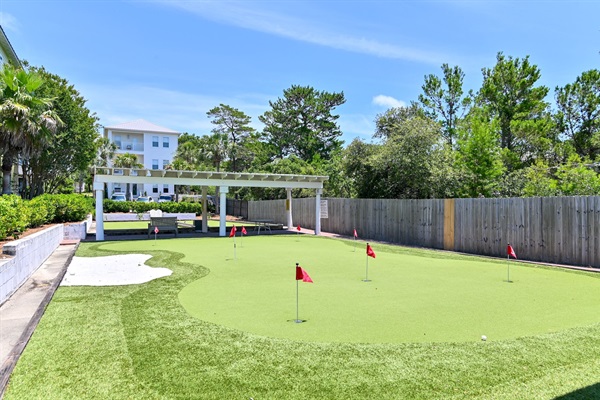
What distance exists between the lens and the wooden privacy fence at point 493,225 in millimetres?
11367

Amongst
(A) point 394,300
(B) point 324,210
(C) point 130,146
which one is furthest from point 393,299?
(C) point 130,146

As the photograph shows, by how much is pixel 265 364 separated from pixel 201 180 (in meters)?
17.3

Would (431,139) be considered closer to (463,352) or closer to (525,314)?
(525,314)

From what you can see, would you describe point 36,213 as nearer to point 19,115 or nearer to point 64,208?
point 19,115

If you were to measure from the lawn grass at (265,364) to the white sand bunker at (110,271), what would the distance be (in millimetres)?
2620

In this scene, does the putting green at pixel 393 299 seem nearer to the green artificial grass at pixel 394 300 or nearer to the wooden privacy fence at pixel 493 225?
the green artificial grass at pixel 394 300

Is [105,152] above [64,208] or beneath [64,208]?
above

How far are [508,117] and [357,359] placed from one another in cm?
3210

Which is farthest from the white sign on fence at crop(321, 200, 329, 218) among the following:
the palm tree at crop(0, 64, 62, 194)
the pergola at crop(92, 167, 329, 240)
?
Result: the palm tree at crop(0, 64, 62, 194)

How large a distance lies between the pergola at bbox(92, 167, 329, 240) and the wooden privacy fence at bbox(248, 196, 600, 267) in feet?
10.2

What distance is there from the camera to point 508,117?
31297 millimetres

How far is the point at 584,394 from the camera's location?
141 inches

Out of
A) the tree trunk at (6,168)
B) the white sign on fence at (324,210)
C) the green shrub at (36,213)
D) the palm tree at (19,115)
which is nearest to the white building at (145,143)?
the tree trunk at (6,168)

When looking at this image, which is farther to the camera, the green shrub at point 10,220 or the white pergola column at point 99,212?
the white pergola column at point 99,212
